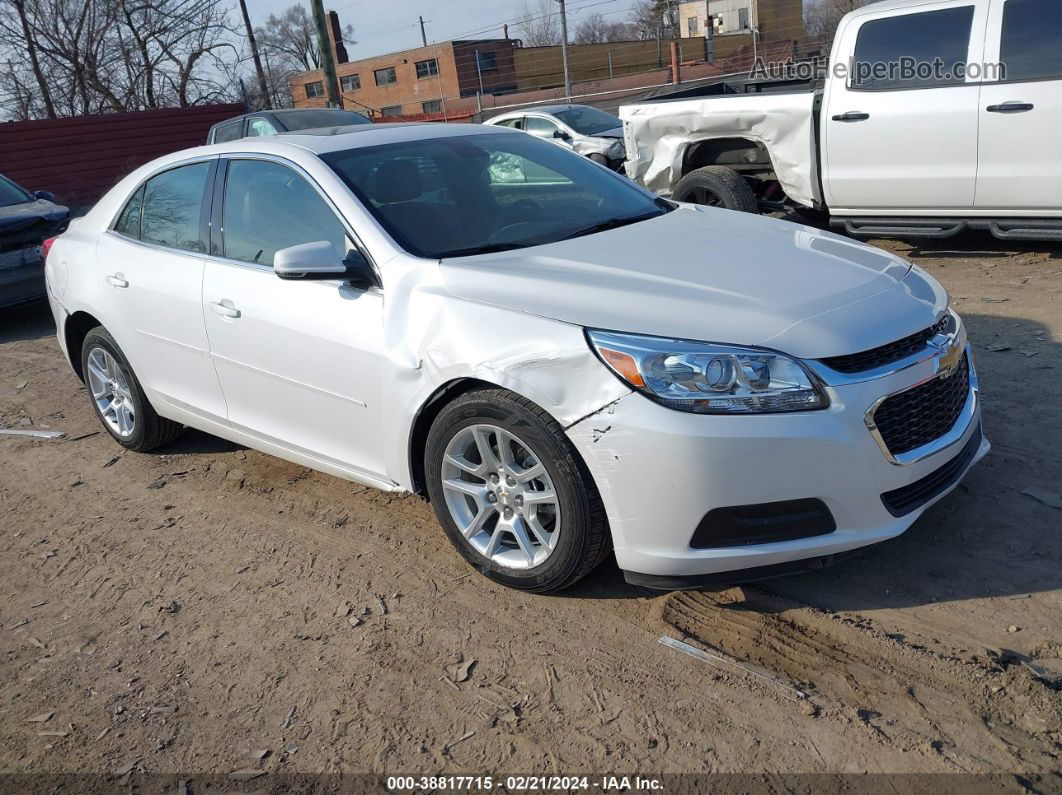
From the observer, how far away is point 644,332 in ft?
9.84

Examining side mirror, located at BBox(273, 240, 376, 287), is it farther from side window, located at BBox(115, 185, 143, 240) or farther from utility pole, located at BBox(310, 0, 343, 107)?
utility pole, located at BBox(310, 0, 343, 107)

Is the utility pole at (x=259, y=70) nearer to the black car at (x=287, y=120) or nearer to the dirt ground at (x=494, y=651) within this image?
the black car at (x=287, y=120)

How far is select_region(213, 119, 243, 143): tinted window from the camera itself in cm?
1321

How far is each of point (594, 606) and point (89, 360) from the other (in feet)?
11.9

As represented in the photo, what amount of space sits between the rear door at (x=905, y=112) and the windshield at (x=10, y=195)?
326 inches

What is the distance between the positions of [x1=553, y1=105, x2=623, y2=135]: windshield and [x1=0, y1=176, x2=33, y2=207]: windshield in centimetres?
853

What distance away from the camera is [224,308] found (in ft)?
13.7

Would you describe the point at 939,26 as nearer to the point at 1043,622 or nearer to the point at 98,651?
the point at 1043,622

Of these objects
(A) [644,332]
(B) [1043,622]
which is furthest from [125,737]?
(B) [1043,622]

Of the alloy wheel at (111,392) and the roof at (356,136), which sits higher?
the roof at (356,136)

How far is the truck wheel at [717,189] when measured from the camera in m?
7.88

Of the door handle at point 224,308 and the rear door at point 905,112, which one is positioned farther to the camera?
the rear door at point 905,112


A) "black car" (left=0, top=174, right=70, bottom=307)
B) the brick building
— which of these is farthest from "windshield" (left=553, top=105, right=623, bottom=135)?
the brick building

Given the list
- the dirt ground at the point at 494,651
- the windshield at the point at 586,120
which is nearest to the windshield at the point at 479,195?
the dirt ground at the point at 494,651
